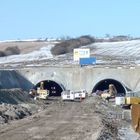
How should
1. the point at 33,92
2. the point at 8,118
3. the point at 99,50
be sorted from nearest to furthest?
the point at 8,118
the point at 33,92
the point at 99,50

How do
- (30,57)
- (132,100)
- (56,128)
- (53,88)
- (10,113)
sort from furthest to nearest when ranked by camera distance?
(30,57) → (53,88) → (132,100) → (10,113) → (56,128)

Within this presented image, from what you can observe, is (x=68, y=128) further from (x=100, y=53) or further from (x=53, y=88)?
(x=100, y=53)

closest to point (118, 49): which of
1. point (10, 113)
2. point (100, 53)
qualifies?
point (100, 53)

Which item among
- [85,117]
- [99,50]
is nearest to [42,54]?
[99,50]

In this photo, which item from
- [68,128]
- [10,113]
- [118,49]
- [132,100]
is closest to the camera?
[68,128]

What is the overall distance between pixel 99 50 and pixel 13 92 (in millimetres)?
72023

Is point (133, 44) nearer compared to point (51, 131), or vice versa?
point (51, 131)

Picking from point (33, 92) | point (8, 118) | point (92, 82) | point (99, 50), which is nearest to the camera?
point (8, 118)

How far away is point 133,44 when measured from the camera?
150875 mm

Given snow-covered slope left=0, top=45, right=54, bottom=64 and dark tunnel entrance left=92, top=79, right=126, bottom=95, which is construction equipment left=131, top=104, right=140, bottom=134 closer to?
dark tunnel entrance left=92, top=79, right=126, bottom=95

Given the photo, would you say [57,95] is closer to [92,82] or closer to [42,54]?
[92,82]

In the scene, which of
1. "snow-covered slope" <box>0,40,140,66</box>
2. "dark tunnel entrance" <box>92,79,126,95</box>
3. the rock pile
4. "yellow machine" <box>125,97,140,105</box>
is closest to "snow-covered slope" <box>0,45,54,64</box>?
"snow-covered slope" <box>0,40,140,66</box>

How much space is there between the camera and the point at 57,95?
98.6m

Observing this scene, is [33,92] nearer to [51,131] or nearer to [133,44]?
[51,131]
